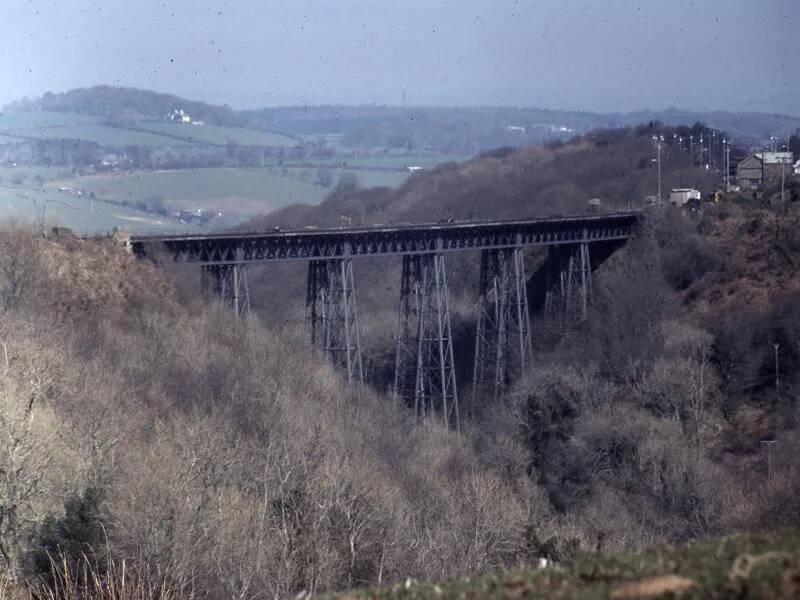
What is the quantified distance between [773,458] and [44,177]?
22754mm

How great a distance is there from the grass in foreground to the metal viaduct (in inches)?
833

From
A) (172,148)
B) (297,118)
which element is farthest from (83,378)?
(297,118)

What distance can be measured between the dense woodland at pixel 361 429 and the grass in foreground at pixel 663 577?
19.5 feet

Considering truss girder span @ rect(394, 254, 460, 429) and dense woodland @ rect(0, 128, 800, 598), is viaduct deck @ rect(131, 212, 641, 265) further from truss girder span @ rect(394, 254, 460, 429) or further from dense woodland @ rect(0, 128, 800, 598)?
dense woodland @ rect(0, 128, 800, 598)

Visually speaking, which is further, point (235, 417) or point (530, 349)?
point (530, 349)

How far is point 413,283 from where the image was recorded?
3042cm

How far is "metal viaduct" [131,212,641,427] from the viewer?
2838 cm

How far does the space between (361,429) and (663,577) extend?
18.2m

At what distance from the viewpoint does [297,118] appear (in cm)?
5259

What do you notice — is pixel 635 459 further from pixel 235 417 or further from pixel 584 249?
pixel 584 249

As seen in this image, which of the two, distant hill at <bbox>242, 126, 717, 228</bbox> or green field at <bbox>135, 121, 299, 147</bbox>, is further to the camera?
green field at <bbox>135, 121, 299, 147</bbox>

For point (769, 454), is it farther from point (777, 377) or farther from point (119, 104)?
point (119, 104)

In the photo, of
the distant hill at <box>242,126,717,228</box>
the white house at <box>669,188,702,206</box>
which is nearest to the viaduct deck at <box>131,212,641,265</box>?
the distant hill at <box>242,126,717,228</box>

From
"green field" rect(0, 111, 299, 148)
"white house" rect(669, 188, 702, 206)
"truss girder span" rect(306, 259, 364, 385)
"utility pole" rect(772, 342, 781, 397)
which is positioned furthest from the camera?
"white house" rect(669, 188, 702, 206)
